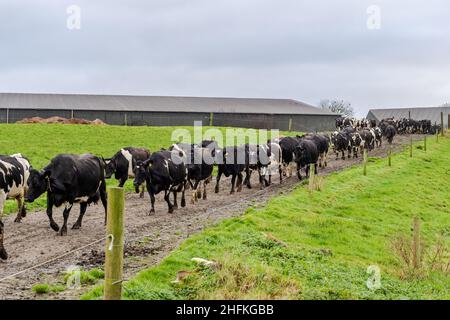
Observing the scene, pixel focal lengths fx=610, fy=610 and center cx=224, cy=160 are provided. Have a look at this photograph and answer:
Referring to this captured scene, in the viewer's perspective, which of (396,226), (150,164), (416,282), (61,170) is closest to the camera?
(416,282)

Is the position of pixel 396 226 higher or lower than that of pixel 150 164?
lower

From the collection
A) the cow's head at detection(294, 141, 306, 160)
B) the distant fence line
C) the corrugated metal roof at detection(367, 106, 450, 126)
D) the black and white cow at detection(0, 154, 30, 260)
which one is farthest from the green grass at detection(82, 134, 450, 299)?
the corrugated metal roof at detection(367, 106, 450, 126)

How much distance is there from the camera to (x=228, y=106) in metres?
75.4

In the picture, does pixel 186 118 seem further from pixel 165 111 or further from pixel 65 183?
pixel 65 183

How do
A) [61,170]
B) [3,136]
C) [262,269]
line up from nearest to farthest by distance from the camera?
1. [262,269]
2. [61,170]
3. [3,136]

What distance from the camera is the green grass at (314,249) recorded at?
9953 mm

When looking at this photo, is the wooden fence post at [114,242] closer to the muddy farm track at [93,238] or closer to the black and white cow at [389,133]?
the muddy farm track at [93,238]

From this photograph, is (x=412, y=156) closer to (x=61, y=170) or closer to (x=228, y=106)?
(x=61, y=170)

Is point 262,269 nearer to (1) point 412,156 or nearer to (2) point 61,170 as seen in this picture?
(2) point 61,170

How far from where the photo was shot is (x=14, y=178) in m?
16.1
